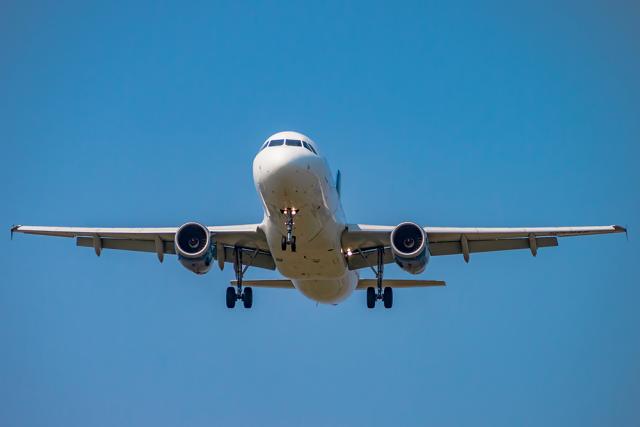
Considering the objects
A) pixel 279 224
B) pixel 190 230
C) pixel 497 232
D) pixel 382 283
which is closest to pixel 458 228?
pixel 497 232

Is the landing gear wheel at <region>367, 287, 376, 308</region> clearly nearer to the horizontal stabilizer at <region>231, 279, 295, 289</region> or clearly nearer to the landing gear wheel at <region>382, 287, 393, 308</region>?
the landing gear wheel at <region>382, 287, 393, 308</region>

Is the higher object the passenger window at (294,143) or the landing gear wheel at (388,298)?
the passenger window at (294,143)

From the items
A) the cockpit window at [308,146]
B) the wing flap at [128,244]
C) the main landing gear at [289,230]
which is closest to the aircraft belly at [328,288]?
the main landing gear at [289,230]

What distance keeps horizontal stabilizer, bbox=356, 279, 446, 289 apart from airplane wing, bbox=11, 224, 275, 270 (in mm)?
4242

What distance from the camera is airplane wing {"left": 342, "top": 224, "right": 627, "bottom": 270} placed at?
110ft

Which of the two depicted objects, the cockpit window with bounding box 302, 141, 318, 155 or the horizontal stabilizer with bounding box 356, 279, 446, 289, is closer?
the cockpit window with bounding box 302, 141, 318, 155

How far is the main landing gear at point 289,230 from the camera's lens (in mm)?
29469

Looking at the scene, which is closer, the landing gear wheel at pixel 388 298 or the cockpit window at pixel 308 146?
the cockpit window at pixel 308 146

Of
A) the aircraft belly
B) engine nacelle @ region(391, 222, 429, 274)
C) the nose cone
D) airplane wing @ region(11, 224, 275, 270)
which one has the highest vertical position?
the nose cone

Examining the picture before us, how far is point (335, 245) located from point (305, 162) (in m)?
4.36

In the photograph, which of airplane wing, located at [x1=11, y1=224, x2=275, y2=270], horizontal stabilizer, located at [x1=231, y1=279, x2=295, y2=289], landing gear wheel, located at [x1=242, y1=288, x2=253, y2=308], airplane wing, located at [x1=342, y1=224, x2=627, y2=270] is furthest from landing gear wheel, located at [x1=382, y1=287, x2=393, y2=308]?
landing gear wheel, located at [x1=242, y1=288, x2=253, y2=308]

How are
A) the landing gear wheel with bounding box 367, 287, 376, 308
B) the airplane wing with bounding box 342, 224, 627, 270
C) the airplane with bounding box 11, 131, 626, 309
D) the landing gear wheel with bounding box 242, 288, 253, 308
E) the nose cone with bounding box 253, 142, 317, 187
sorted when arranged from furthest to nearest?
the landing gear wheel with bounding box 367, 287, 376, 308, the landing gear wheel with bounding box 242, 288, 253, 308, the airplane wing with bounding box 342, 224, 627, 270, the airplane with bounding box 11, 131, 626, 309, the nose cone with bounding box 253, 142, 317, 187

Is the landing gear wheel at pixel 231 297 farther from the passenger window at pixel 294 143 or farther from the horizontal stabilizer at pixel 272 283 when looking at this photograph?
the passenger window at pixel 294 143

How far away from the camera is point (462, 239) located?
113 ft
